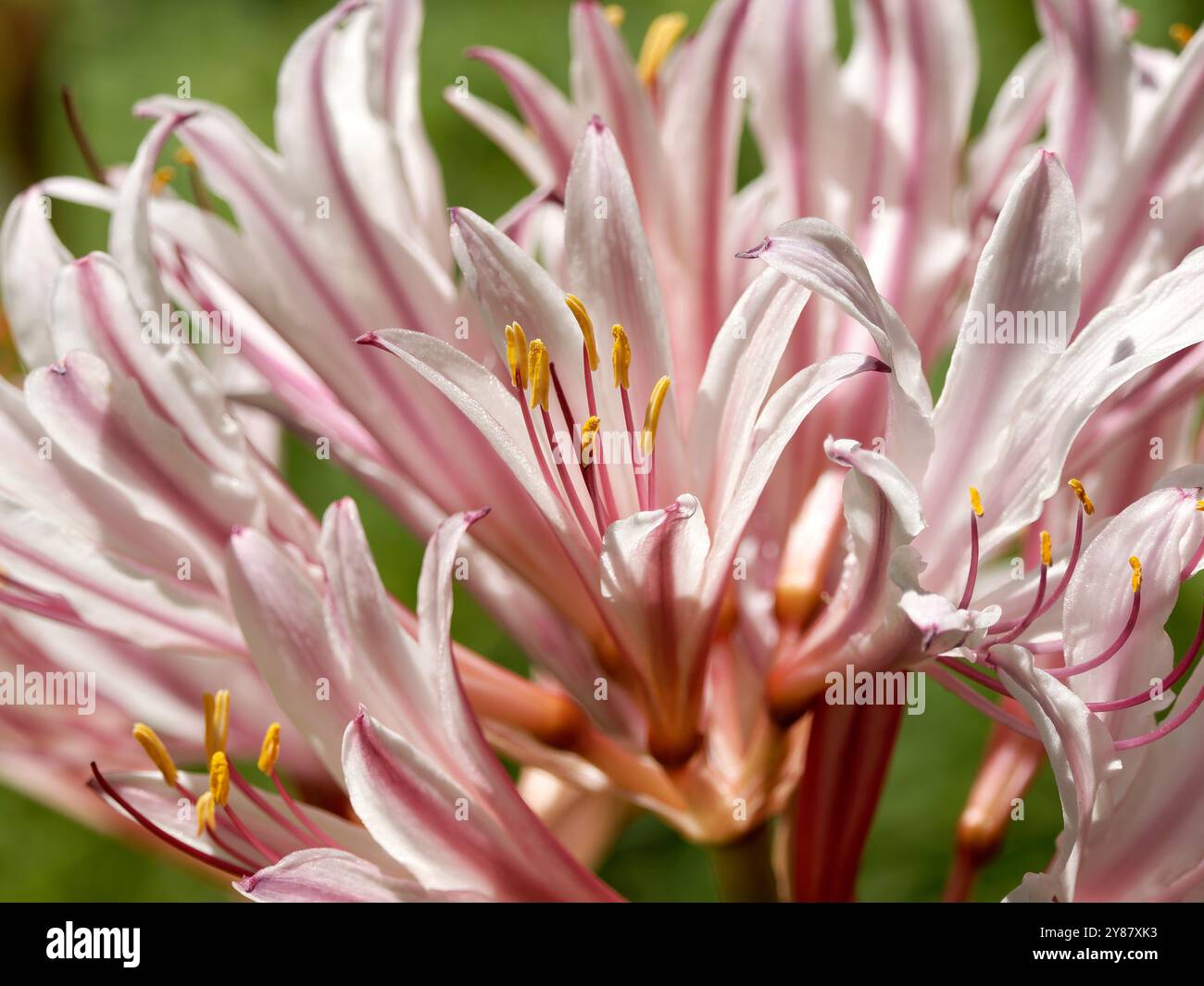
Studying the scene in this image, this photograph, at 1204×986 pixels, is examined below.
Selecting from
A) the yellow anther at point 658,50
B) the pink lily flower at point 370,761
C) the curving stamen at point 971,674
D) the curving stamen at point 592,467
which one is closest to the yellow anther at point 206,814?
the pink lily flower at point 370,761

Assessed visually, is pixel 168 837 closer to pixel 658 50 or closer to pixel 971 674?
pixel 971 674

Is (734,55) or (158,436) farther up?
(734,55)

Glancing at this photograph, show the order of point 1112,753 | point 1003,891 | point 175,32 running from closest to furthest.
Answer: point 1112,753 → point 1003,891 → point 175,32

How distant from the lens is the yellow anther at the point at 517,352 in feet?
1.97

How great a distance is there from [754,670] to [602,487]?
18 cm

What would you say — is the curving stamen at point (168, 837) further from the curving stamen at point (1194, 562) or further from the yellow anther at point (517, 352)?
the curving stamen at point (1194, 562)

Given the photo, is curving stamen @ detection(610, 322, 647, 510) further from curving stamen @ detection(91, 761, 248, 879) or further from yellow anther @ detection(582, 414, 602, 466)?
curving stamen @ detection(91, 761, 248, 879)

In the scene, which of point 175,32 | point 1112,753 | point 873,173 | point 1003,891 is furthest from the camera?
point 175,32

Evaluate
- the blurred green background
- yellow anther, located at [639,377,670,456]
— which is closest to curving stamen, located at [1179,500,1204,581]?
yellow anther, located at [639,377,670,456]

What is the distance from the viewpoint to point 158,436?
677 millimetres

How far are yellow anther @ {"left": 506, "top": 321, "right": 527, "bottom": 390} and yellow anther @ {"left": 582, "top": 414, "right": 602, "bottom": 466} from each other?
0.12ft

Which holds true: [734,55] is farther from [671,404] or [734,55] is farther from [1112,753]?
[1112,753]

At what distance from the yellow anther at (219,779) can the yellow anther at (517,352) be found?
0.21 metres
